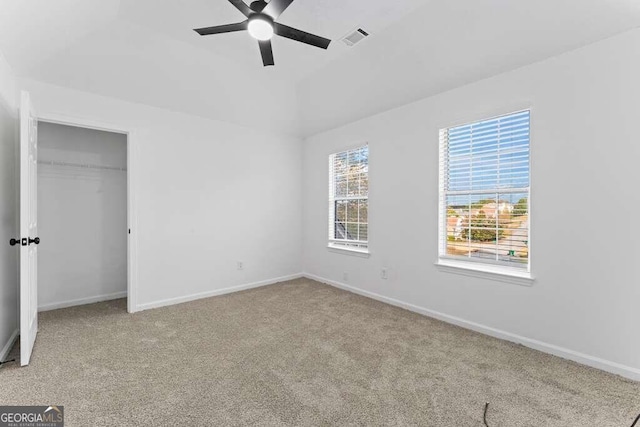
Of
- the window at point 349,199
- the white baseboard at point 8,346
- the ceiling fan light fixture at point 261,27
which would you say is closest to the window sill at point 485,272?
the window at point 349,199

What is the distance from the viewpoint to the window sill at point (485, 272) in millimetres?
2727

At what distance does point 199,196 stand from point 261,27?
2.63 m

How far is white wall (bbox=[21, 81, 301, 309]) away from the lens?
356 cm

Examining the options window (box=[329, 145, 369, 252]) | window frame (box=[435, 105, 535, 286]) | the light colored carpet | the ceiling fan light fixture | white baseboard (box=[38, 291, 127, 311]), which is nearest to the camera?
the light colored carpet

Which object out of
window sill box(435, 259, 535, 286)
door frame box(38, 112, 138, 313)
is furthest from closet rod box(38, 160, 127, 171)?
window sill box(435, 259, 535, 286)

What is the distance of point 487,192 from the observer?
304 cm

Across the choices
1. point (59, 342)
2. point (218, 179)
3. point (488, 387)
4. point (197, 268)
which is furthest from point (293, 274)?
point (488, 387)

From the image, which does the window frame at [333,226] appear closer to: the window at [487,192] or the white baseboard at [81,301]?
the window at [487,192]

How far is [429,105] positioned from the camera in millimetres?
3467

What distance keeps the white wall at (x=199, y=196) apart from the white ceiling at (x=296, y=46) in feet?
0.86

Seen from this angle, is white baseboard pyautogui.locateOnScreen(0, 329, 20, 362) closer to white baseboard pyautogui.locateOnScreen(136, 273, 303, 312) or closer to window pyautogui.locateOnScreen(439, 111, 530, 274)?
white baseboard pyautogui.locateOnScreen(136, 273, 303, 312)

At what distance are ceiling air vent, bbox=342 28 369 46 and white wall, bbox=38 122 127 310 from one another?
3.37m

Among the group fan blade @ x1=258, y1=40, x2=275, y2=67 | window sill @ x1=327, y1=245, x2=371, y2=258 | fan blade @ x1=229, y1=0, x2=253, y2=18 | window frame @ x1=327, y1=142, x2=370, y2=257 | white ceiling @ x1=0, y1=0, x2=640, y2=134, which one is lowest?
window sill @ x1=327, y1=245, x2=371, y2=258

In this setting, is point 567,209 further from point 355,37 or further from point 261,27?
point 261,27
